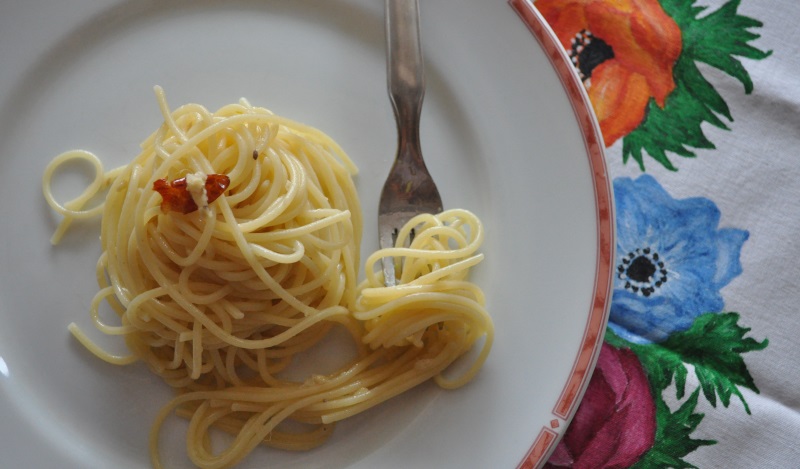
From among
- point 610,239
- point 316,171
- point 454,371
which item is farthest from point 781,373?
point 316,171

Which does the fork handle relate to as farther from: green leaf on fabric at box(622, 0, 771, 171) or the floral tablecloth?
green leaf on fabric at box(622, 0, 771, 171)

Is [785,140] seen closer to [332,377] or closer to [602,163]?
[602,163]

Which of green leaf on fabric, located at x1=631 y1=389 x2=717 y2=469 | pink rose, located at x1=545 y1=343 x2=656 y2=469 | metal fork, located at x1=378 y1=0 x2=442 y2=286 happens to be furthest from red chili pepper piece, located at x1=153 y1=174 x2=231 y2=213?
green leaf on fabric, located at x1=631 y1=389 x2=717 y2=469

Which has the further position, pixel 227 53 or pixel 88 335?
pixel 227 53

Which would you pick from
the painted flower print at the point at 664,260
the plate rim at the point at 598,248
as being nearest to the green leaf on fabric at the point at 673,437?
the painted flower print at the point at 664,260

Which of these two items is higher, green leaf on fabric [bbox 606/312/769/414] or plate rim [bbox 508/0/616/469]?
plate rim [bbox 508/0/616/469]

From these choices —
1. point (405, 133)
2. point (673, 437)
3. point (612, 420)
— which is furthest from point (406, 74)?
point (673, 437)

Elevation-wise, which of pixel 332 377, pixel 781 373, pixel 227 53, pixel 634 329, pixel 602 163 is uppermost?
pixel 227 53

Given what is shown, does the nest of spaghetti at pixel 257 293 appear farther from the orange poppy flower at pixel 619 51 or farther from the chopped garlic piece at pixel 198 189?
the orange poppy flower at pixel 619 51
